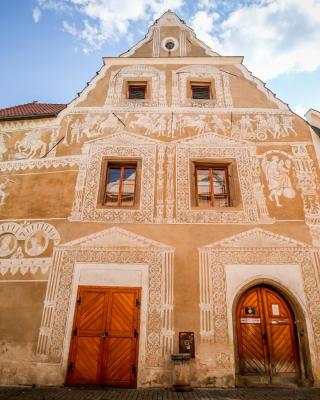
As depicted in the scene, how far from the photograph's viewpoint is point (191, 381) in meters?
6.27

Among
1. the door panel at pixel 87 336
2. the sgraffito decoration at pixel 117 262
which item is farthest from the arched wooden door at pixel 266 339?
the door panel at pixel 87 336

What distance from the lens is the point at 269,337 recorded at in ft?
22.2

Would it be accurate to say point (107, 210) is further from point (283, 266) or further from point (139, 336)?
point (283, 266)

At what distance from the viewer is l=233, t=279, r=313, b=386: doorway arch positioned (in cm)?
649

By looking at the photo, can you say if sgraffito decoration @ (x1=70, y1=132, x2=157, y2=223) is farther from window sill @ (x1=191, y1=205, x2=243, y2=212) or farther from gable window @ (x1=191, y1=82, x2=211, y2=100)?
gable window @ (x1=191, y1=82, x2=211, y2=100)

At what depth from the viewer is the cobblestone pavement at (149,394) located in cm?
546

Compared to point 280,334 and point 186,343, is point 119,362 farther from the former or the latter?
point 280,334

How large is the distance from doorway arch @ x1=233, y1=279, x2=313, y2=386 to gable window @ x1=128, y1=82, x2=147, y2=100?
6.61 metres

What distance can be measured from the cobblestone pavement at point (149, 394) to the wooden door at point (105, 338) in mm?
299

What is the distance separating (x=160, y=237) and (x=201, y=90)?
5387 mm

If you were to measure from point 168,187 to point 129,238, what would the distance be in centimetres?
167

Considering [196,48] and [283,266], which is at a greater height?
[196,48]

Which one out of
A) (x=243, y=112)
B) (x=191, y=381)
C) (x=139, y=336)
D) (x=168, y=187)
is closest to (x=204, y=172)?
(x=168, y=187)

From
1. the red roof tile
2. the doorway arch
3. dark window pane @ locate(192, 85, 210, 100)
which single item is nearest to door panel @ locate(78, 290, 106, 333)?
the doorway arch
